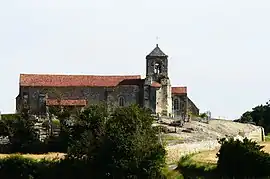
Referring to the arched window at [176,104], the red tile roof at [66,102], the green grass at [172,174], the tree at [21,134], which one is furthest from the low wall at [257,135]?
the green grass at [172,174]

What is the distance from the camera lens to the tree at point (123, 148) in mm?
48906

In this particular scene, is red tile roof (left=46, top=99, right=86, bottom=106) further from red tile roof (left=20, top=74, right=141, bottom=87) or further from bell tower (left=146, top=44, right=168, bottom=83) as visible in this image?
bell tower (left=146, top=44, right=168, bottom=83)

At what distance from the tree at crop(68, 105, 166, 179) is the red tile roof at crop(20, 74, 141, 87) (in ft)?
87.0

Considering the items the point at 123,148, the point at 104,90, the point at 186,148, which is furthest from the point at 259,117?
the point at 123,148

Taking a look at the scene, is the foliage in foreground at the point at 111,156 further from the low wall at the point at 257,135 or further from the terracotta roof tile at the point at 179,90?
the terracotta roof tile at the point at 179,90

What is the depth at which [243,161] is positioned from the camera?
44438 millimetres

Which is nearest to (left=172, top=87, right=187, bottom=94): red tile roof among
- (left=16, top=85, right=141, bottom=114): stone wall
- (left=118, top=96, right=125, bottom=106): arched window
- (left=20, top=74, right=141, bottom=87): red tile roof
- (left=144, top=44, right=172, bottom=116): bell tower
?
(left=144, top=44, right=172, bottom=116): bell tower

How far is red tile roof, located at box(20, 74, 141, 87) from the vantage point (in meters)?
82.6

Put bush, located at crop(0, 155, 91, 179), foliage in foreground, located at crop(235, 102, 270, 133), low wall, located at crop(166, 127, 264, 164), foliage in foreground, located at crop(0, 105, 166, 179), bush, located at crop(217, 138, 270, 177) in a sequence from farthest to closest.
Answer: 1. foliage in foreground, located at crop(235, 102, 270, 133)
2. low wall, located at crop(166, 127, 264, 164)
3. bush, located at crop(0, 155, 91, 179)
4. foliage in foreground, located at crop(0, 105, 166, 179)
5. bush, located at crop(217, 138, 270, 177)

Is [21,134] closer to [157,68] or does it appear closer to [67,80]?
[67,80]

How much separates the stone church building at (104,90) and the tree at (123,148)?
24.9 m

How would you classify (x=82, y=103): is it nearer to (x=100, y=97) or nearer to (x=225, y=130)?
(x=100, y=97)

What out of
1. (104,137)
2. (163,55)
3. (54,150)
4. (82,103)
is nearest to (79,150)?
(104,137)

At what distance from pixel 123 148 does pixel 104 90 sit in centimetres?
3379
